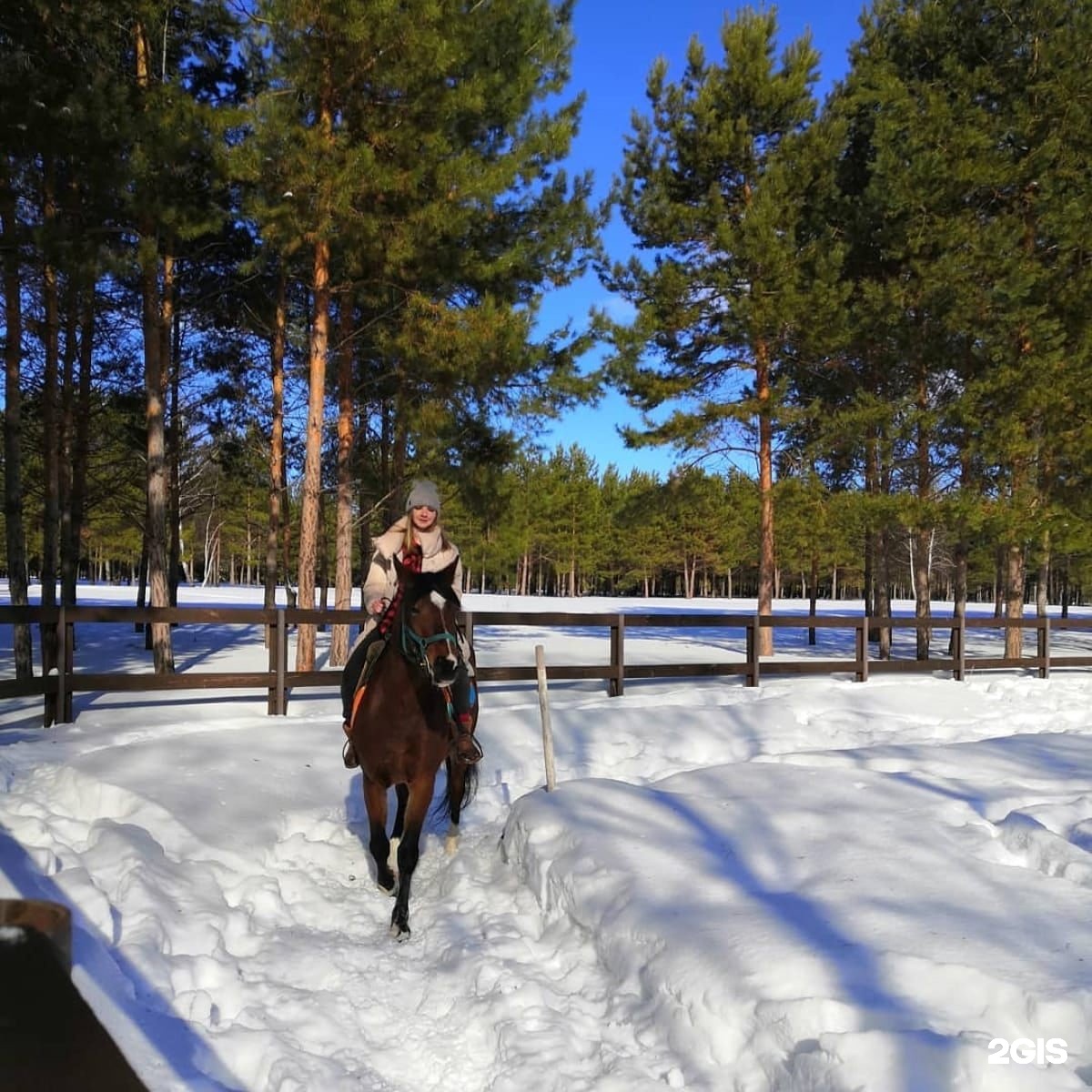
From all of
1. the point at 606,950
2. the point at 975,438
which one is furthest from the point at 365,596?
the point at 975,438

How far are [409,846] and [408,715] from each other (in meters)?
0.75

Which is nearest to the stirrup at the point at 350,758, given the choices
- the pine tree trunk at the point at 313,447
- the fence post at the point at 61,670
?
the fence post at the point at 61,670

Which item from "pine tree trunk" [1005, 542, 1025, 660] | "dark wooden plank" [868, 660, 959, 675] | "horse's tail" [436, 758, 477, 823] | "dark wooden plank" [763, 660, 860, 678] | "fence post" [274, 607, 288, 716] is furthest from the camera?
"pine tree trunk" [1005, 542, 1025, 660]

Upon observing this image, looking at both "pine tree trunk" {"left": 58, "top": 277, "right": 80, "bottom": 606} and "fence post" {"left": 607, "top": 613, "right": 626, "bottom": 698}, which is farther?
"pine tree trunk" {"left": 58, "top": 277, "right": 80, "bottom": 606}

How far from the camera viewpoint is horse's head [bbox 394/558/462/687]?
4516 millimetres

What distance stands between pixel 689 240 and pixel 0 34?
42.3 ft

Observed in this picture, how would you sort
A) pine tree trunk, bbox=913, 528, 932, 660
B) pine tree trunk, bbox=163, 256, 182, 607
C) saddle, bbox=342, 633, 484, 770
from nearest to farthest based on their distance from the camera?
saddle, bbox=342, 633, 484, 770
pine tree trunk, bbox=163, 256, 182, 607
pine tree trunk, bbox=913, 528, 932, 660

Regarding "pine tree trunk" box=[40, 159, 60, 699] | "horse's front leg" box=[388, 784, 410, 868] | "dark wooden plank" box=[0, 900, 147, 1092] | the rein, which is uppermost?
"pine tree trunk" box=[40, 159, 60, 699]

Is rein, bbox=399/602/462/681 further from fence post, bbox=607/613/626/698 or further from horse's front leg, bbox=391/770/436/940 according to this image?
fence post, bbox=607/613/626/698

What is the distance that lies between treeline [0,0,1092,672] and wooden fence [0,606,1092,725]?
0.82m

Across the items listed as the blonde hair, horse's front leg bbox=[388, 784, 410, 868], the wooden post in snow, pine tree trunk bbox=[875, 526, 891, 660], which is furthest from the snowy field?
pine tree trunk bbox=[875, 526, 891, 660]

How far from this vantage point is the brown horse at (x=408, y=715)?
463 cm

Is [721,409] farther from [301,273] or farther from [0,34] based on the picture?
[0,34]

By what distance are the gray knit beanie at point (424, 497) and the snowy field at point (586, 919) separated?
7.12 ft
